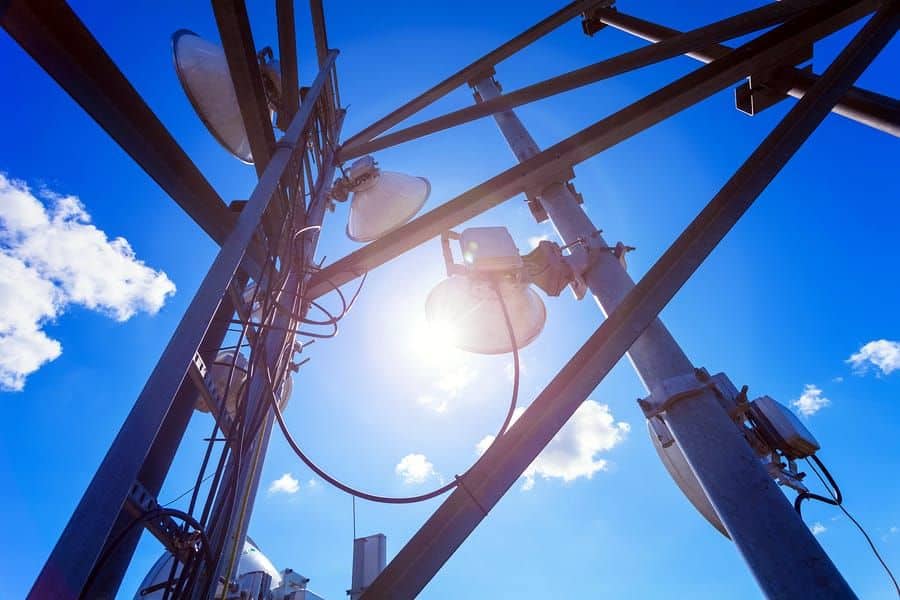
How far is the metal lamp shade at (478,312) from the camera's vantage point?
2.08 m

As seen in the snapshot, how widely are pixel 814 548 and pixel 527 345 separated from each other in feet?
4.15

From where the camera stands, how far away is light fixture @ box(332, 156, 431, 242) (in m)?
3.38

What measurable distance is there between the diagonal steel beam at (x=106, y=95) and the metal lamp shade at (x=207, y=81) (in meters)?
0.72

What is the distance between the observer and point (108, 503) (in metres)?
0.97

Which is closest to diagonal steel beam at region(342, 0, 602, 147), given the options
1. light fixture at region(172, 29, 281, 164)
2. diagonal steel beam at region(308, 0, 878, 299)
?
light fixture at region(172, 29, 281, 164)

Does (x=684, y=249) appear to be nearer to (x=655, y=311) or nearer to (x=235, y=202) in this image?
(x=655, y=311)

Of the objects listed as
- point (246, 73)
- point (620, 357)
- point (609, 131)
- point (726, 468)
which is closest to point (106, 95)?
point (246, 73)

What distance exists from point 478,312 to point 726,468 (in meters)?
1.09

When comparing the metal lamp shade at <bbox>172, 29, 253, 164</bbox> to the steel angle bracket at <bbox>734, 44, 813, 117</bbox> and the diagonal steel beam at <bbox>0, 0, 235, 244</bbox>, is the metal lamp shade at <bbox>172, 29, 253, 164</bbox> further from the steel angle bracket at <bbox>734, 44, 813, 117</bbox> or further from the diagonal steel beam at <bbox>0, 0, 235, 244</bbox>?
the steel angle bracket at <bbox>734, 44, 813, 117</bbox>

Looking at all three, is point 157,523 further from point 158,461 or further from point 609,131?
point 609,131

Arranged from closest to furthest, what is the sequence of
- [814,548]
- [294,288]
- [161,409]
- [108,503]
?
[108,503] < [161,409] < [814,548] < [294,288]

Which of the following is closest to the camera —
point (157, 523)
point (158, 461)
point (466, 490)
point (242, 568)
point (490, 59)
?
point (466, 490)

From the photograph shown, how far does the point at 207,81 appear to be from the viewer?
92.2 inches

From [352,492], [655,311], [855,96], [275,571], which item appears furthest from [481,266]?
[275,571]
